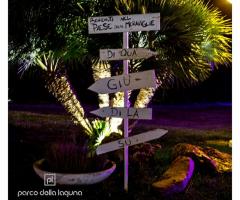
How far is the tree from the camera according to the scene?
472 centimetres

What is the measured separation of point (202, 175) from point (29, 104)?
2835 mm

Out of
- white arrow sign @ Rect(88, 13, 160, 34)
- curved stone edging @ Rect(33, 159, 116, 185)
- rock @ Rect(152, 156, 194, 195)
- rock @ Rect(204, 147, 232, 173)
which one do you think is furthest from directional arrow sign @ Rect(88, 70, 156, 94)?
rock @ Rect(204, 147, 232, 173)

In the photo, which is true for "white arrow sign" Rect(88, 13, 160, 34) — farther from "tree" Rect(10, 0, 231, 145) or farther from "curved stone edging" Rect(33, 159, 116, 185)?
"curved stone edging" Rect(33, 159, 116, 185)

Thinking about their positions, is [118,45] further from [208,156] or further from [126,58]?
[208,156]

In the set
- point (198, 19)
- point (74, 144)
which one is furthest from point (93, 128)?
point (198, 19)

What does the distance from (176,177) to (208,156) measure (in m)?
0.84

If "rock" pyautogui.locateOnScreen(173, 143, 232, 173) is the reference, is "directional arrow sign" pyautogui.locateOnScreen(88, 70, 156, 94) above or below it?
above

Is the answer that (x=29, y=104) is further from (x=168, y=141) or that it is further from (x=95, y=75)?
(x=168, y=141)

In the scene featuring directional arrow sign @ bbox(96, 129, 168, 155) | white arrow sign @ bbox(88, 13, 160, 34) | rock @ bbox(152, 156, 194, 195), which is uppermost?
white arrow sign @ bbox(88, 13, 160, 34)

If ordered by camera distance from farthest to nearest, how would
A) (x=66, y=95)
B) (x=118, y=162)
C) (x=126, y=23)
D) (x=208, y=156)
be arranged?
1. (x=66, y=95)
2. (x=208, y=156)
3. (x=118, y=162)
4. (x=126, y=23)

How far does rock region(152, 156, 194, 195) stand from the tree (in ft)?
3.18

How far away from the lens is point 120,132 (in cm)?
511

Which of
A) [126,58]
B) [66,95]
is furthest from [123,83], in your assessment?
[66,95]

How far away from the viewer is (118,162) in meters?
4.67
